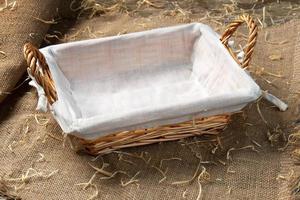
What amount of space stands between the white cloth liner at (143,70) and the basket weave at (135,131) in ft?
0.09

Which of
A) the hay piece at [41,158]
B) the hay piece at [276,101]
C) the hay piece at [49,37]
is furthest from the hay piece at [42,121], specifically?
the hay piece at [276,101]

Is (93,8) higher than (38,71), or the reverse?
(38,71)

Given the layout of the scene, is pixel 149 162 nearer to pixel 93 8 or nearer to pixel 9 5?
pixel 9 5

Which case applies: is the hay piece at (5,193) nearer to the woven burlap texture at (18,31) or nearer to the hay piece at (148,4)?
the woven burlap texture at (18,31)

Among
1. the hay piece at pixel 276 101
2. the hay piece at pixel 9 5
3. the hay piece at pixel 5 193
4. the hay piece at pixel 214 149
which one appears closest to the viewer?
the hay piece at pixel 5 193

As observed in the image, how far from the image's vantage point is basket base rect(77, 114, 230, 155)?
113 cm

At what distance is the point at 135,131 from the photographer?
113cm

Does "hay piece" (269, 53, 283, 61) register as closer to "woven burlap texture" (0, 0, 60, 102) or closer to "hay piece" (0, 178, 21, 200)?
"woven burlap texture" (0, 0, 60, 102)

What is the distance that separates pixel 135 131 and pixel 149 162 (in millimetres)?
81

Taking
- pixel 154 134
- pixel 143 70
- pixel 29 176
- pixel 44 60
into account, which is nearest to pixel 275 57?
pixel 143 70

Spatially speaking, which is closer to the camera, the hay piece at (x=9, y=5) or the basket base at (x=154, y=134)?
the basket base at (x=154, y=134)

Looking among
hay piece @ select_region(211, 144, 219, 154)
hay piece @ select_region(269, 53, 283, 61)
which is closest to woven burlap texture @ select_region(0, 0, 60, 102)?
hay piece @ select_region(211, 144, 219, 154)

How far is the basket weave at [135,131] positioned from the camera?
1120 mm

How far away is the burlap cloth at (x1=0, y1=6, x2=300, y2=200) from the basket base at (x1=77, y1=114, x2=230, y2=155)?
0.02 metres
